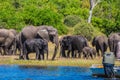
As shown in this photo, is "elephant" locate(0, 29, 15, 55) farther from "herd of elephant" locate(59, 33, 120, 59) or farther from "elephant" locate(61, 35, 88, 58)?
"elephant" locate(61, 35, 88, 58)

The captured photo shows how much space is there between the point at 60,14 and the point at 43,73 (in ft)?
123

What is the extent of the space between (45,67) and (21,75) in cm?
562

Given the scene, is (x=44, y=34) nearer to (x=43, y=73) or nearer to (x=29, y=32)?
(x=29, y=32)

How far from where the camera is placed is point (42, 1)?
248 feet

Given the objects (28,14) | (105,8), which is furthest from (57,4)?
(28,14)

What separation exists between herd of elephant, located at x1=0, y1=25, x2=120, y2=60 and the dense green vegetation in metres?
9.83

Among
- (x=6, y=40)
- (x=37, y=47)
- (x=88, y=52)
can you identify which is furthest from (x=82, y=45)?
(x=6, y=40)

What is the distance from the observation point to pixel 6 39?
151 feet

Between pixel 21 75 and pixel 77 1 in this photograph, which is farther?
pixel 77 1

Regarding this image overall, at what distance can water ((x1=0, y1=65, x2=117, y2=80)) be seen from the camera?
2792 cm

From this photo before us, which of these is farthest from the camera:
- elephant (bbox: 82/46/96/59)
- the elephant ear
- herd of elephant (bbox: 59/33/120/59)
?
herd of elephant (bbox: 59/33/120/59)

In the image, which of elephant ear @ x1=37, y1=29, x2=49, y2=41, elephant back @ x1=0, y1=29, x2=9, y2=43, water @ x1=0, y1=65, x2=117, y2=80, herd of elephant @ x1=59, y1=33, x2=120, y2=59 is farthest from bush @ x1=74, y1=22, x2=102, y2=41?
water @ x1=0, y1=65, x2=117, y2=80

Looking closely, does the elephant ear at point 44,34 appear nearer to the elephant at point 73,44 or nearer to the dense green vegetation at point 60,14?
→ the elephant at point 73,44

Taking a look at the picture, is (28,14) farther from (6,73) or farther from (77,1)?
(6,73)
